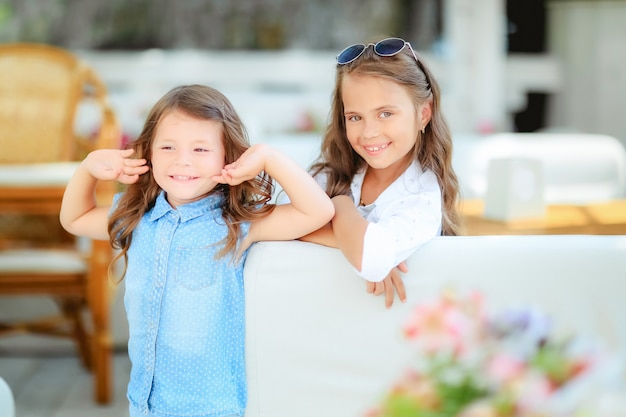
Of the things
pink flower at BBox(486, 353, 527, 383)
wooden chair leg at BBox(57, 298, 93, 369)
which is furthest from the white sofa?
wooden chair leg at BBox(57, 298, 93, 369)

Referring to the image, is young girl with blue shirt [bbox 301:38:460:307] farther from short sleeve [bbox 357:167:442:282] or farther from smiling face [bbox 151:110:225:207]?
smiling face [bbox 151:110:225:207]

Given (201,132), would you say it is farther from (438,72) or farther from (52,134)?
(438,72)

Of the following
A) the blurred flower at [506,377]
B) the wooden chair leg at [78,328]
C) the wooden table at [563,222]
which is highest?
the blurred flower at [506,377]

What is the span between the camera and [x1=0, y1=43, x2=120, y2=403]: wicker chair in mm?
2488

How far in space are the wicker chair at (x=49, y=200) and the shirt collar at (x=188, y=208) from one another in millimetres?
1075

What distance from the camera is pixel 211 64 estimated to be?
5.94 m

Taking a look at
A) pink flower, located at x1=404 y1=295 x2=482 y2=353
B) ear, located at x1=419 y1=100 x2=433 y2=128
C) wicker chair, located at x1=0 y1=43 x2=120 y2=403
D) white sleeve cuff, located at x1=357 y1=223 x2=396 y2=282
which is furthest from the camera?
wicker chair, located at x1=0 y1=43 x2=120 y2=403

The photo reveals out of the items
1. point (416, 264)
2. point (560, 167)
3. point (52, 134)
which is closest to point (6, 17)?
point (52, 134)

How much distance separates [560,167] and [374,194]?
2187mm

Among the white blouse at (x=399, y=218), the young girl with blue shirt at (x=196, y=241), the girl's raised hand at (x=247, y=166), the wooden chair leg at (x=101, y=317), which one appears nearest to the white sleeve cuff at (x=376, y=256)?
the white blouse at (x=399, y=218)

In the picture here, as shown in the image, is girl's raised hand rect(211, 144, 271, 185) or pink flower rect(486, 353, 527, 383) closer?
pink flower rect(486, 353, 527, 383)

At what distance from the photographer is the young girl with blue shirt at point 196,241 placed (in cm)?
138

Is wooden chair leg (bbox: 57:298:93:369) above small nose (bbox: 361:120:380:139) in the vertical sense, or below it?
below

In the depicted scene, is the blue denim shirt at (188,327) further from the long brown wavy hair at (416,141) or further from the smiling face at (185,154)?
the long brown wavy hair at (416,141)
